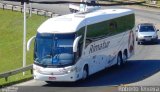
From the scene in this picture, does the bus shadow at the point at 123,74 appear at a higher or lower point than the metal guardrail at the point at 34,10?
higher

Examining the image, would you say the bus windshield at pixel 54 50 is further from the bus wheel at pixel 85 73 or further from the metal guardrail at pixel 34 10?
the metal guardrail at pixel 34 10

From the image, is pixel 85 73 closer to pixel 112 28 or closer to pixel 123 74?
pixel 123 74

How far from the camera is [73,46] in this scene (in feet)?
86.9

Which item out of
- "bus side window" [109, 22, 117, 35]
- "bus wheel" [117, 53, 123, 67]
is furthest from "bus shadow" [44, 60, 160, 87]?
"bus side window" [109, 22, 117, 35]

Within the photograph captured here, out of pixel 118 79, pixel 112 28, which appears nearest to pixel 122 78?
pixel 118 79

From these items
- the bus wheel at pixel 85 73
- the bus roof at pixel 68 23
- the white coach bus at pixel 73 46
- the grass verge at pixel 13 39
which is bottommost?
the grass verge at pixel 13 39

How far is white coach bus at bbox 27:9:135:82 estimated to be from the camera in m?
26.6

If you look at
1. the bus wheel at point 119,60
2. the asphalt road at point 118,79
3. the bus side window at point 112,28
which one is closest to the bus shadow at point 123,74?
the asphalt road at point 118,79

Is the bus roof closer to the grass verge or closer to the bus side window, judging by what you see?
the bus side window

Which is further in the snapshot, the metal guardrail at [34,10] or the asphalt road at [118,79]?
the metal guardrail at [34,10]

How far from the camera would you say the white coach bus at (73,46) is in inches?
1048

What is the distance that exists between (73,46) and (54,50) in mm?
969

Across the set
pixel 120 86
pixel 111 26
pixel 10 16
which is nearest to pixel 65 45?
pixel 120 86

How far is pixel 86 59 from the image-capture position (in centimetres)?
2825
